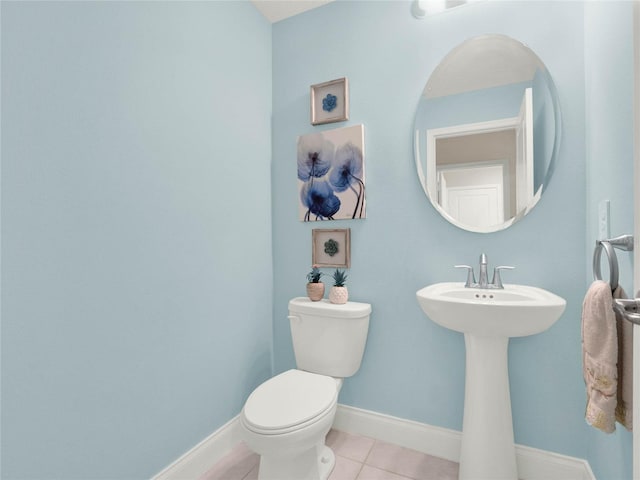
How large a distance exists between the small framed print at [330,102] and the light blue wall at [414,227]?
0.14 ft

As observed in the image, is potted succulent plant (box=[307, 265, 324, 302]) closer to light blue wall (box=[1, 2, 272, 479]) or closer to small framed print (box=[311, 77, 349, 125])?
light blue wall (box=[1, 2, 272, 479])

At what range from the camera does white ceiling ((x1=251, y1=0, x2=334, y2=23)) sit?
1825 millimetres

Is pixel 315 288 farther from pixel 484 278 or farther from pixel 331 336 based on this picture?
pixel 484 278

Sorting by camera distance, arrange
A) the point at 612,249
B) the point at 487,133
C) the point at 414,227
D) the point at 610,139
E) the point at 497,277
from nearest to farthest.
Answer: the point at 612,249
the point at 610,139
the point at 497,277
the point at 487,133
the point at 414,227

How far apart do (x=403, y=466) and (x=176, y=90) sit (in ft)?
6.54

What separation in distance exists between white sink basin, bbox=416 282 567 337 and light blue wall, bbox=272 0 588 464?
273mm

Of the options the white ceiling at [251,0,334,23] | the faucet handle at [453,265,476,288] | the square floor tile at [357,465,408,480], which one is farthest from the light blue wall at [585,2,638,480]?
the white ceiling at [251,0,334,23]

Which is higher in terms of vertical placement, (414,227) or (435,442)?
(414,227)

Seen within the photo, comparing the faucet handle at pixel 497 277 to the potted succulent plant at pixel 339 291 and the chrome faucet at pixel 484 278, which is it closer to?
the chrome faucet at pixel 484 278

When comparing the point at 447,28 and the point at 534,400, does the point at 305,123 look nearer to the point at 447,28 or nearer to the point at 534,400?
the point at 447,28

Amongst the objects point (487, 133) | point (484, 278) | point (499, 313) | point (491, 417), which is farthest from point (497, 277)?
point (487, 133)

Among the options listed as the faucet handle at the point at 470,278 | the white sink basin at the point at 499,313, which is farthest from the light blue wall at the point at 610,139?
the faucet handle at the point at 470,278

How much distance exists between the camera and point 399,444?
5.41 ft

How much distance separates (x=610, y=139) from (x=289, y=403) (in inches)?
57.9
